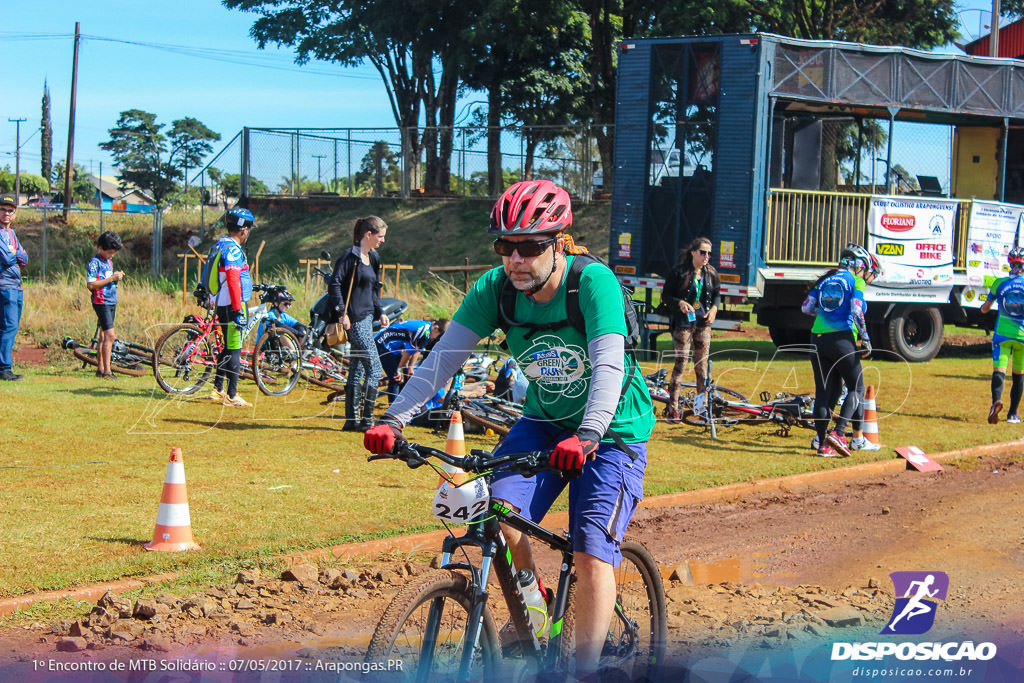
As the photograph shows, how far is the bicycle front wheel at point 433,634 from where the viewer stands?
335 centimetres

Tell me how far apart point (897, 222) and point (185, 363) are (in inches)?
499

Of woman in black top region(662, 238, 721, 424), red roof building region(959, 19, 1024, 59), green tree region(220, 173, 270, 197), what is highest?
red roof building region(959, 19, 1024, 59)

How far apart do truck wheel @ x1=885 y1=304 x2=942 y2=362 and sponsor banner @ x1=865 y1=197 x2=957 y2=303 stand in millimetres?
278

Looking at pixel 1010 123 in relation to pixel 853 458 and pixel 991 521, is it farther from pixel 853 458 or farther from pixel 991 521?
pixel 991 521

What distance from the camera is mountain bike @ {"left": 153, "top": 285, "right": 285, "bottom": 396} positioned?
39.0ft

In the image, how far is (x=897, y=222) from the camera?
733 inches

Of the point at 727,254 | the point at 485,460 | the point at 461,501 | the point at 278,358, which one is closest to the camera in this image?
the point at 461,501

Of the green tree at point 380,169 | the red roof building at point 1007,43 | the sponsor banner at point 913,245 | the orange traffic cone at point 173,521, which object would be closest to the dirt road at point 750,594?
the orange traffic cone at point 173,521

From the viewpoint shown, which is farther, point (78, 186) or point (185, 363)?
point (78, 186)

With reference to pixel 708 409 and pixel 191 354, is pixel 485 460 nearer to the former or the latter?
pixel 708 409

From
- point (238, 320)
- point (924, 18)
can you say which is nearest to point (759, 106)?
point (238, 320)

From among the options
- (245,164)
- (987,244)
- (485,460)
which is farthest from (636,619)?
(245,164)

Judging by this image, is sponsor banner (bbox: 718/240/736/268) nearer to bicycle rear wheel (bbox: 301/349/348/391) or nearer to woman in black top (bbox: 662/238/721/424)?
woman in black top (bbox: 662/238/721/424)

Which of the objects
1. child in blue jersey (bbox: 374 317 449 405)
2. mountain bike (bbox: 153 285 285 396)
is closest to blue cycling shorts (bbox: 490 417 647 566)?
child in blue jersey (bbox: 374 317 449 405)
